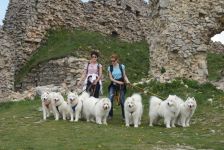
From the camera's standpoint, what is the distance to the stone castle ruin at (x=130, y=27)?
2048 centimetres

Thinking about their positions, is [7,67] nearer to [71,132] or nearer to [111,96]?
[111,96]

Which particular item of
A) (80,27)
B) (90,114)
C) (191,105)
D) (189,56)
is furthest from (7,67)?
(191,105)

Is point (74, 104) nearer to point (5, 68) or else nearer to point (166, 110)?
point (166, 110)

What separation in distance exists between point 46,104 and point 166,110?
3.43 meters

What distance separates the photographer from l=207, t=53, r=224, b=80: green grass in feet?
87.8

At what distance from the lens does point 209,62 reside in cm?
3011

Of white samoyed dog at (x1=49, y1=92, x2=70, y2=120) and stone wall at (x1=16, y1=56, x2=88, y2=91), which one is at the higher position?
stone wall at (x1=16, y1=56, x2=88, y2=91)

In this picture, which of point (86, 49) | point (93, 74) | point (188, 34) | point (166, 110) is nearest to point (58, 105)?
point (93, 74)

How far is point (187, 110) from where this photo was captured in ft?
49.4

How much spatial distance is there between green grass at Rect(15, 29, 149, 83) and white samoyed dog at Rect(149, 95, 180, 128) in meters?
11.0

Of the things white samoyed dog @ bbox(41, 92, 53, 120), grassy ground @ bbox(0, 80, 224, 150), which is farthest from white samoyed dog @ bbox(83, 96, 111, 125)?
white samoyed dog @ bbox(41, 92, 53, 120)

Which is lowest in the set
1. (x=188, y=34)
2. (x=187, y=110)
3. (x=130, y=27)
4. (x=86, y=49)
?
(x=187, y=110)

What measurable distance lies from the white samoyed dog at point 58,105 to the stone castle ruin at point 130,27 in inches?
220

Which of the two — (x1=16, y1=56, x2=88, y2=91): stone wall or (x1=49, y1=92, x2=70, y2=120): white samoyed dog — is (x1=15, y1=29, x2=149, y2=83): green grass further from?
(x1=49, y1=92, x2=70, y2=120): white samoyed dog
